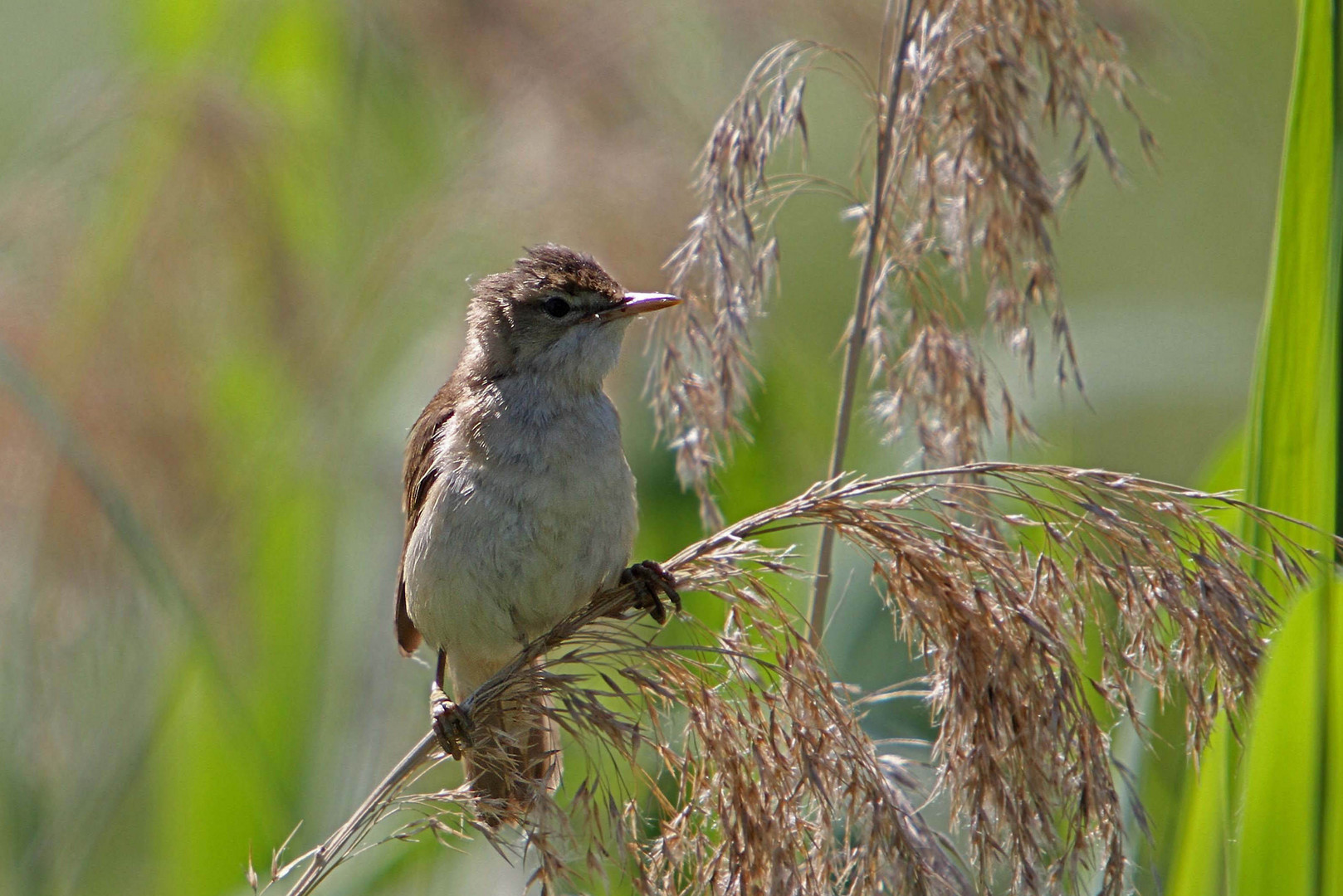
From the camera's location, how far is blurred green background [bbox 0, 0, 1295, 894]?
8.32 ft

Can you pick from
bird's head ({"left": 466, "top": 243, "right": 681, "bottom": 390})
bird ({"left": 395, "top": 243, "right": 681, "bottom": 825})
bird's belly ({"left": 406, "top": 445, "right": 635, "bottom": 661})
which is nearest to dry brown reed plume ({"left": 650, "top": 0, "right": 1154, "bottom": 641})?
bird ({"left": 395, "top": 243, "right": 681, "bottom": 825})

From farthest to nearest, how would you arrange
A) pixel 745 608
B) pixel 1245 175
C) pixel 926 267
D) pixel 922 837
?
pixel 1245 175 < pixel 926 267 < pixel 745 608 < pixel 922 837

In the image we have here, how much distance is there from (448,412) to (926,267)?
1.03m

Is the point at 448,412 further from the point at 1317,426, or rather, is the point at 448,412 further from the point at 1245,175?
the point at 1245,175

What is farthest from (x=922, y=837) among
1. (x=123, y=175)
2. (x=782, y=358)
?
(x=123, y=175)

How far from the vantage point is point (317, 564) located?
2.83 m

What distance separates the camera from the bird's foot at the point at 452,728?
72.6 inches

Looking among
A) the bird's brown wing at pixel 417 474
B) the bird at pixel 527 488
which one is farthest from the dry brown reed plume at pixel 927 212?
the bird's brown wing at pixel 417 474

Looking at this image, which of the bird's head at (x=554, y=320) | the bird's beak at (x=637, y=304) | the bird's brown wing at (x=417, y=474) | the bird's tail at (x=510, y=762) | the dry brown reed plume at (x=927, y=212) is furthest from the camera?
the bird's brown wing at (x=417, y=474)

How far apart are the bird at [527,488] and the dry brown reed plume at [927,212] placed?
0.16m

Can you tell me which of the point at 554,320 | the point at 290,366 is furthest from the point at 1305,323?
the point at 290,366

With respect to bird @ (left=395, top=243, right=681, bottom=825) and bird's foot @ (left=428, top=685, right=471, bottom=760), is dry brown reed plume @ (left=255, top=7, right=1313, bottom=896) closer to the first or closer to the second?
bird's foot @ (left=428, top=685, right=471, bottom=760)

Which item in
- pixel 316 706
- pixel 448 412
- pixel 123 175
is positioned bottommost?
pixel 316 706

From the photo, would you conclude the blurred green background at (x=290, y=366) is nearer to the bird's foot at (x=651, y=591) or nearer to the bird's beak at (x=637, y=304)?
the bird's foot at (x=651, y=591)
